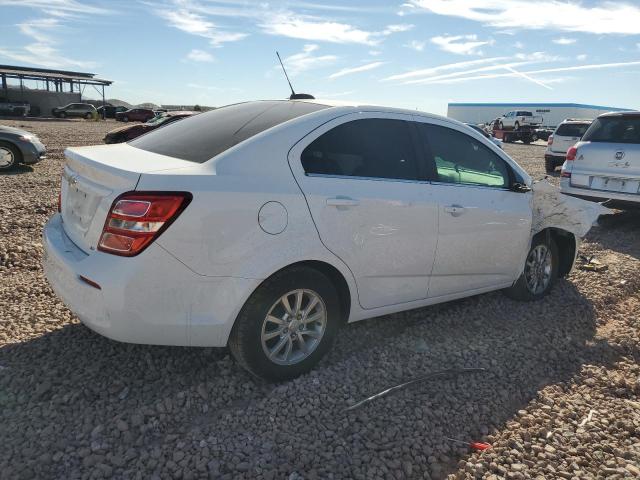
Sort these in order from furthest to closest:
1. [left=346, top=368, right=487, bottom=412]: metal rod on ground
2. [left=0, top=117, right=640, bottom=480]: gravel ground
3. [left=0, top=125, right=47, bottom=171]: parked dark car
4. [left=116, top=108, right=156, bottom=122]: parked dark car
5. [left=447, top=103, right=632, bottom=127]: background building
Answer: [left=447, top=103, right=632, bottom=127]: background building, [left=116, top=108, right=156, bottom=122]: parked dark car, [left=0, top=125, right=47, bottom=171]: parked dark car, [left=346, top=368, right=487, bottom=412]: metal rod on ground, [left=0, top=117, right=640, bottom=480]: gravel ground

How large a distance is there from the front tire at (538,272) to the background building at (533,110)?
196 ft

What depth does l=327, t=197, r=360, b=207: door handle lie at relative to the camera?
2934mm

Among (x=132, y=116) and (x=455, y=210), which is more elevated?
(x=132, y=116)

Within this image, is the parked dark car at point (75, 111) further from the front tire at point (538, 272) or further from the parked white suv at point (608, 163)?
the front tire at point (538, 272)

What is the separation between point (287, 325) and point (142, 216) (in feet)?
3.53

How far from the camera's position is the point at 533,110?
66812 millimetres

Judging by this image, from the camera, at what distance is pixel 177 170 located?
2.59 meters

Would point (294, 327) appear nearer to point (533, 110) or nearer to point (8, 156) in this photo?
point (8, 156)

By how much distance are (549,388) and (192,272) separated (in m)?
2.39

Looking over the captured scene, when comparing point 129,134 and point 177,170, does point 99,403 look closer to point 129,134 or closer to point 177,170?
point 177,170

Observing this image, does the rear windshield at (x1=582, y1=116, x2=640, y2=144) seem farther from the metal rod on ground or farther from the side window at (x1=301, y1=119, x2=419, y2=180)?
the metal rod on ground

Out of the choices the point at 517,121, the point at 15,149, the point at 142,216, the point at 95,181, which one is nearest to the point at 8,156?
the point at 15,149

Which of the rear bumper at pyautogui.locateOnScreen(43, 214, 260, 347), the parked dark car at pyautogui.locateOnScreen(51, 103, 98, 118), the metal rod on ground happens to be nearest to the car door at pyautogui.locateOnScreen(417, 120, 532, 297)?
the metal rod on ground

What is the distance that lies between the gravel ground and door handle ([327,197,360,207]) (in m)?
1.08
